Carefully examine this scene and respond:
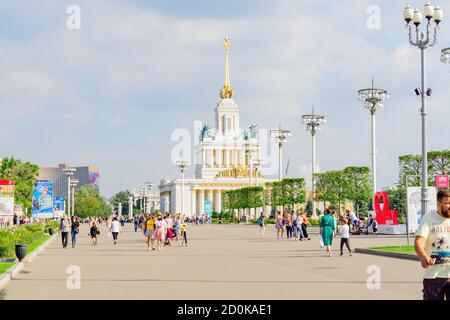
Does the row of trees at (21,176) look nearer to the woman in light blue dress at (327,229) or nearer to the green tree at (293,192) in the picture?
the green tree at (293,192)

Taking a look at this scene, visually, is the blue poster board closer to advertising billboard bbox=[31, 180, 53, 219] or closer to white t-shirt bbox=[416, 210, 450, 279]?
advertising billboard bbox=[31, 180, 53, 219]

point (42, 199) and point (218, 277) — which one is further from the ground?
point (42, 199)

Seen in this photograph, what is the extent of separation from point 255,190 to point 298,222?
5857 cm

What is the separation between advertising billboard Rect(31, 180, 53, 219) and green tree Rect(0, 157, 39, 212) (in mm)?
38439

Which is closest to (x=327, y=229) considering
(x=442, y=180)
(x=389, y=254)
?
(x=389, y=254)

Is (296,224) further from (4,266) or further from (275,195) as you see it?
(275,195)

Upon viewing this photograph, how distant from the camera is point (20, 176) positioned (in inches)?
3332

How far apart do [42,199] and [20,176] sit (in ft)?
147

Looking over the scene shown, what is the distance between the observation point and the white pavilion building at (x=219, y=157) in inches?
5625

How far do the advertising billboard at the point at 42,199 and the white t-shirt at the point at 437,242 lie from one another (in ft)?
120

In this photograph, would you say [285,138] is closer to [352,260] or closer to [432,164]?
[432,164]

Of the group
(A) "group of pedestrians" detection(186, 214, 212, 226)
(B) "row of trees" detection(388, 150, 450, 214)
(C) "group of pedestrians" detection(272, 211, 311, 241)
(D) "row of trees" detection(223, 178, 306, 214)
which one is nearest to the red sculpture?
(B) "row of trees" detection(388, 150, 450, 214)

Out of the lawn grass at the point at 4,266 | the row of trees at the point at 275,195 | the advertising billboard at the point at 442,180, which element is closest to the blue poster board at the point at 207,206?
the row of trees at the point at 275,195
